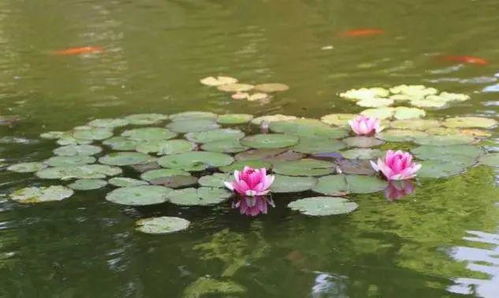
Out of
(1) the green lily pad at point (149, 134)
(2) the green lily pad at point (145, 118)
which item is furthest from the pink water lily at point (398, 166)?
(2) the green lily pad at point (145, 118)

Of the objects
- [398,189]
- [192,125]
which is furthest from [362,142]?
[192,125]

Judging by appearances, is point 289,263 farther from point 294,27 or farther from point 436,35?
point 294,27

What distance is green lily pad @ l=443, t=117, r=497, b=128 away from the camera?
346 cm

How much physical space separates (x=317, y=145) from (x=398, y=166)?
54 centimetres

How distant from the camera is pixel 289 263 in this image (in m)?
2.26

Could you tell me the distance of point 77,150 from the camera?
333cm

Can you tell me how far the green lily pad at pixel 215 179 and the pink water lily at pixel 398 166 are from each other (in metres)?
0.62

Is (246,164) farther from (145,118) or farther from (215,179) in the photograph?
(145,118)

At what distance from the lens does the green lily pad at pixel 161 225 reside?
253 centimetres

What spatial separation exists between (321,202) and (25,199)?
1177 millimetres

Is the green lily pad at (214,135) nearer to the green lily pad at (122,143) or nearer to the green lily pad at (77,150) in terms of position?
the green lily pad at (122,143)

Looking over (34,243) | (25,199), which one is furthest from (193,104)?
(34,243)

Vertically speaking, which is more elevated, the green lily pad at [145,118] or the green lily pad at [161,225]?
the green lily pad at [145,118]

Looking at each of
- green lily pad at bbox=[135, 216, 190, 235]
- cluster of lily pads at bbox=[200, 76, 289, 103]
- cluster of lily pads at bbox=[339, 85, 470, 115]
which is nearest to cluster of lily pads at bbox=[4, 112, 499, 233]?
green lily pad at bbox=[135, 216, 190, 235]
